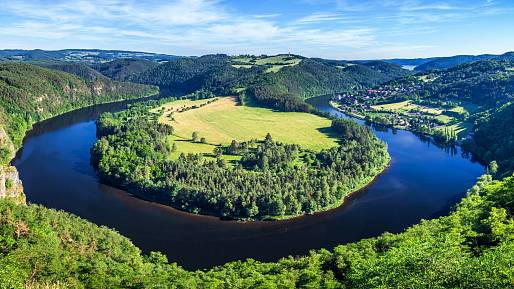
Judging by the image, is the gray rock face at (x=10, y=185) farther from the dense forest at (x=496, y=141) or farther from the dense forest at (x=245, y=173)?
the dense forest at (x=496, y=141)

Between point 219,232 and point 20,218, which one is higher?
point 20,218

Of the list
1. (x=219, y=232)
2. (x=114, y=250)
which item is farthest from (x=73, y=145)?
(x=114, y=250)

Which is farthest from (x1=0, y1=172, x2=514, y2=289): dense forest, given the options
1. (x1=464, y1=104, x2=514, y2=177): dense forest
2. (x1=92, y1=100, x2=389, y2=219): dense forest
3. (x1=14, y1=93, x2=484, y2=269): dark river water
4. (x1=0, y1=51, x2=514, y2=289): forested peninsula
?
(x1=464, y1=104, x2=514, y2=177): dense forest

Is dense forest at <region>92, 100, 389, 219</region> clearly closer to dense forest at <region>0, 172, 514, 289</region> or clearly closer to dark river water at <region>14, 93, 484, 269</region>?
dark river water at <region>14, 93, 484, 269</region>

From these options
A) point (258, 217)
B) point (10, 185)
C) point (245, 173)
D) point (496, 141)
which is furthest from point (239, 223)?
point (496, 141)

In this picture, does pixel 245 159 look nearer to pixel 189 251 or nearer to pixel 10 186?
pixel 189 251

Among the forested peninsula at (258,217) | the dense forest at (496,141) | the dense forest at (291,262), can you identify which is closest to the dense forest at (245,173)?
the forested peninsula at (258,217)
